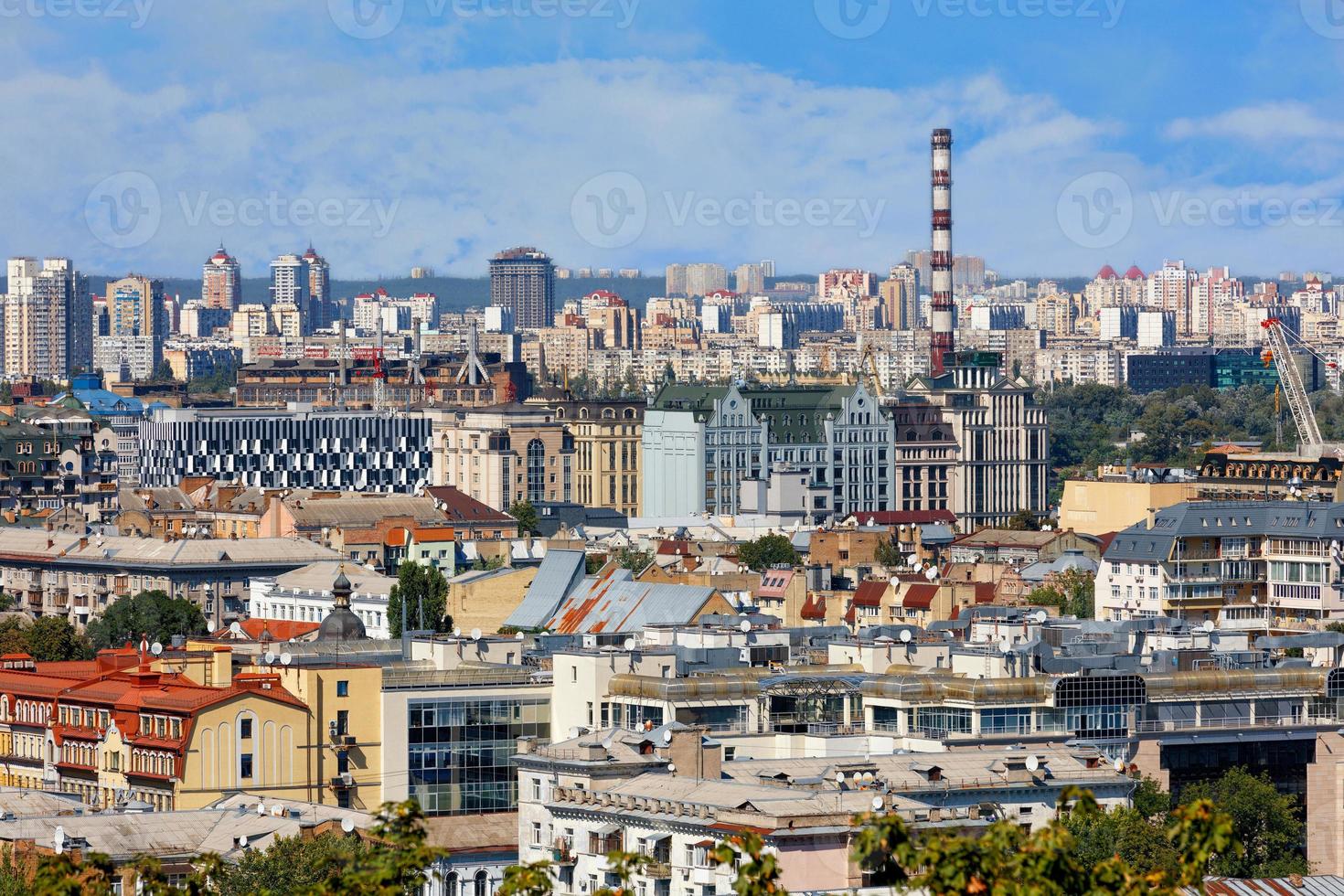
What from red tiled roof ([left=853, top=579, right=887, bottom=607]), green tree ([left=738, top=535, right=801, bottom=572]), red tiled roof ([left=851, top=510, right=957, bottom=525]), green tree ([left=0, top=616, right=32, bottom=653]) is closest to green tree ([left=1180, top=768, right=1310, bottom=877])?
red tiled roof ([left=853, top=579, right=887, bottom=607])

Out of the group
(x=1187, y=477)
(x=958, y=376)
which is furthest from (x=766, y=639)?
(x=958, y=376)

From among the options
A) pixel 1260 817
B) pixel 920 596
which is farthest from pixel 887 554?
pixel 1260 817

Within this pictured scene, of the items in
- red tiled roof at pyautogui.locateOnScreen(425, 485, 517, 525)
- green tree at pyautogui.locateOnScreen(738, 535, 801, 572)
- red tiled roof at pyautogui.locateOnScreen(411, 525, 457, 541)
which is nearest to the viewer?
green tree at pyautogui.locateOnScreen(738, 535, 801, 572)

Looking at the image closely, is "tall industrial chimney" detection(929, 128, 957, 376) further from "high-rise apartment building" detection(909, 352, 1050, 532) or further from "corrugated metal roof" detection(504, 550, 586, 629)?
"corrugated metal roof" detection(504, 550, 586, 629)

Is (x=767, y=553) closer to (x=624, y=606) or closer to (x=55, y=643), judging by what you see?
(x=55, y=643)

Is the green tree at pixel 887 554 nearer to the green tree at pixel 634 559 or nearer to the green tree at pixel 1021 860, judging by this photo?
the green tree at pixel 634 559

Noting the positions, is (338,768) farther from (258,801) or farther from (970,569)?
(970,569)
